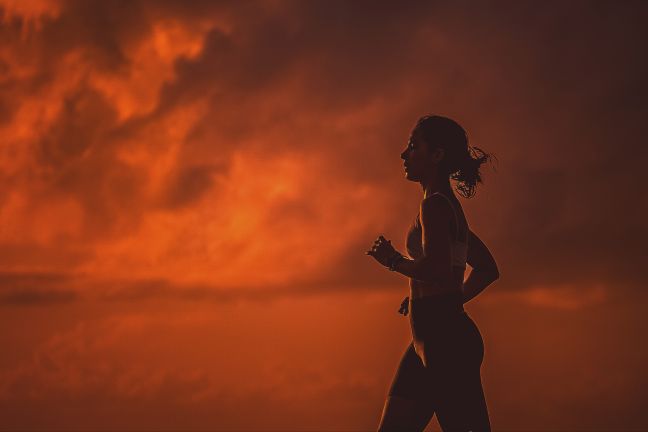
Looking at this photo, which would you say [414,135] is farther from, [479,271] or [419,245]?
[479,271]

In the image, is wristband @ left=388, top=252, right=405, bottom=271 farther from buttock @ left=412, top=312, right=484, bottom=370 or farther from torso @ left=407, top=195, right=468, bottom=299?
buttock @ left=412, top=312, right=484, bottom=370

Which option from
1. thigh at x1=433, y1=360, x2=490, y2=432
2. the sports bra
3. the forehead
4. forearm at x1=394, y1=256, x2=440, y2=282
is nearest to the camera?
forearm at x1=394, y1=256, x2=440, y2=282

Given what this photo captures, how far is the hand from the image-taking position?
6.17m

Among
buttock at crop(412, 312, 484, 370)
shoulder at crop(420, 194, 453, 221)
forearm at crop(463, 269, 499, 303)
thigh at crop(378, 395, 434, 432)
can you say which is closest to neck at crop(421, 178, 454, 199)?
shoulder at crop(420, 194, 453, 221)

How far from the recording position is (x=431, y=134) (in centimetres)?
661

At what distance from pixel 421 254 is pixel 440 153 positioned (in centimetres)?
68

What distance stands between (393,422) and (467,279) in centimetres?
126

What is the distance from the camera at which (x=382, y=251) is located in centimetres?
619

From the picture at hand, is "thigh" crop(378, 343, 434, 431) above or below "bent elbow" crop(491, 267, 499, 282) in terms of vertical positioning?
below

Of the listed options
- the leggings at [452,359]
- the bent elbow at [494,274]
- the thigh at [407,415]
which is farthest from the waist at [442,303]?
the bent elbow at [494,274]

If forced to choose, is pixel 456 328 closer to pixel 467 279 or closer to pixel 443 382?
pixel 443 382

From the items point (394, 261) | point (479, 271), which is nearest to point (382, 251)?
point (394, 261)

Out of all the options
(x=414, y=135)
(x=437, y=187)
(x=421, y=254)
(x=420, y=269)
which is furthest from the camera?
(x=414, y=135)

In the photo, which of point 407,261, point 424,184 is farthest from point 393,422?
point 424,184
